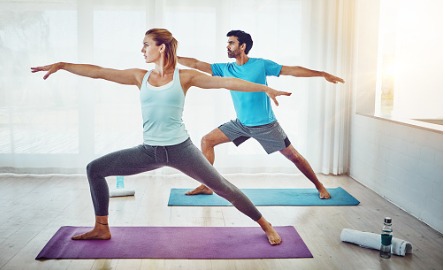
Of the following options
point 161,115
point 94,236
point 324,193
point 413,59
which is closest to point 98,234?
point 94,236

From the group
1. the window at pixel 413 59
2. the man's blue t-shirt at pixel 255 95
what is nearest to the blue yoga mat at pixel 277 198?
the man's blue t-shirt at pixel 255 95

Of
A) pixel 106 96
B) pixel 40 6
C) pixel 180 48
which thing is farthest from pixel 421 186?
pixel 40 6

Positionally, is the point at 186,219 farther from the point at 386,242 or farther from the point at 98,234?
the point at 386,242

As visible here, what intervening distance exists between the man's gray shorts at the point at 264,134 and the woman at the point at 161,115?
1.16 meters

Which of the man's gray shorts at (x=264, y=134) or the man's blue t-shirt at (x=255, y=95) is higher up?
the man's blue t-shirt at (x=255, y=95)

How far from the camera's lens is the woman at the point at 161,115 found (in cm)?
316

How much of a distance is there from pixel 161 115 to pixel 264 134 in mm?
1435

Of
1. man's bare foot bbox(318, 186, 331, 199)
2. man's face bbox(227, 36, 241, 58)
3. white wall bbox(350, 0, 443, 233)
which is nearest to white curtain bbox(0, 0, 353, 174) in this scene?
white wall bbox(350, 0, 443, 233)

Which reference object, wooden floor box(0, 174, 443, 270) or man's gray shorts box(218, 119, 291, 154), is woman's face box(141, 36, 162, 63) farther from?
man's gray shorts box(218, 119, 291, 154)

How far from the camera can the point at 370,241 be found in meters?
3.37

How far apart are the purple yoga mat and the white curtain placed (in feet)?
6.69

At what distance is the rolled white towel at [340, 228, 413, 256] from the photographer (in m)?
3.27

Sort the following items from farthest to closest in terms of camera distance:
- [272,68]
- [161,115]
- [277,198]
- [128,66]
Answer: [128,66], [277,198], [272,68], [161,115]

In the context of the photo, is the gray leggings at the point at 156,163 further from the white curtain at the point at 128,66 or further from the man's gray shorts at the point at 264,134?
the white curtain at the point at 128,66
